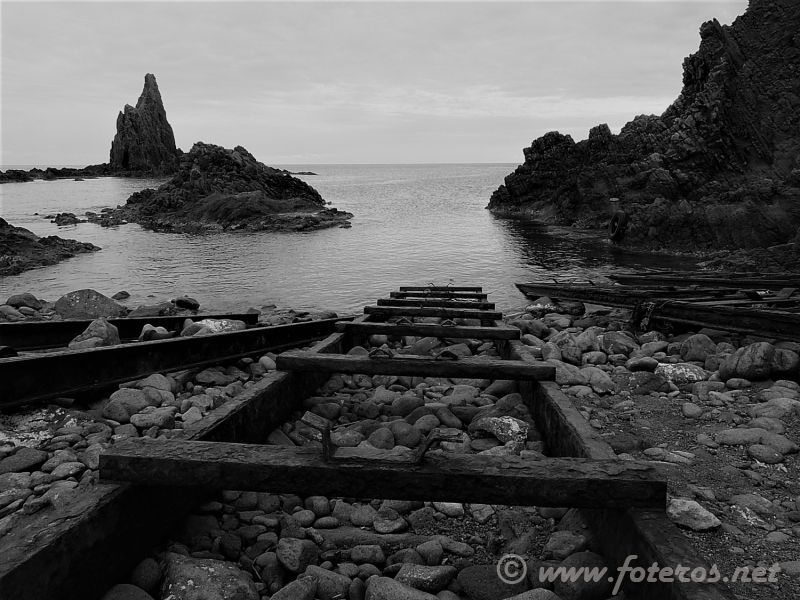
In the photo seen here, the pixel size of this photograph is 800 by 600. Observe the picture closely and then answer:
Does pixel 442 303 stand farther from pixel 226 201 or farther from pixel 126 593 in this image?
pixel 226 201

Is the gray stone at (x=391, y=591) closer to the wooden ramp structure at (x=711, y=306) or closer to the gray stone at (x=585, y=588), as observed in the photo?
the gray stone at (x=585, y=588)

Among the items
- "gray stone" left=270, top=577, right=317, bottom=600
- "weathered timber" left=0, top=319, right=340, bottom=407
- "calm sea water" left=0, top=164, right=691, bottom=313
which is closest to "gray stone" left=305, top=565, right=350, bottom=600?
"gray stone" left=270, top=577, right=317, bottom=600

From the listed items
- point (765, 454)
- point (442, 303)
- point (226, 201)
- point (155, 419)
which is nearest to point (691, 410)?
point (765, 454)

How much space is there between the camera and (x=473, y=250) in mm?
21422

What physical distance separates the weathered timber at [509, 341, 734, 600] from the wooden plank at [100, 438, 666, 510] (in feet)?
0.36

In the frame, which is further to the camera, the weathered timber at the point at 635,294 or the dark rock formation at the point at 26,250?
the dark rock formation at the point at 26,250

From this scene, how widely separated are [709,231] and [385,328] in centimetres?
1816

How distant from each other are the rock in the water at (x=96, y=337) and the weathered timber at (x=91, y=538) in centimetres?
337

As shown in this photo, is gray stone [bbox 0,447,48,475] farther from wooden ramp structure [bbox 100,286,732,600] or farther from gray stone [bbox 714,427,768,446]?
gray stone [bbox 714,427,768,446]

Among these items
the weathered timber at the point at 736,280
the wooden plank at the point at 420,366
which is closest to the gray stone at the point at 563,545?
the wooden plank at the point at 420,366

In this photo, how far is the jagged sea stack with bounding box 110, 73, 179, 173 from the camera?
11406cm

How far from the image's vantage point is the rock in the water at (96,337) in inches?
222

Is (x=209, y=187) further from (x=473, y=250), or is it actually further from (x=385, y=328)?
(x=385, y=328)

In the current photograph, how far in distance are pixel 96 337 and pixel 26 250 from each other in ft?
48.8
